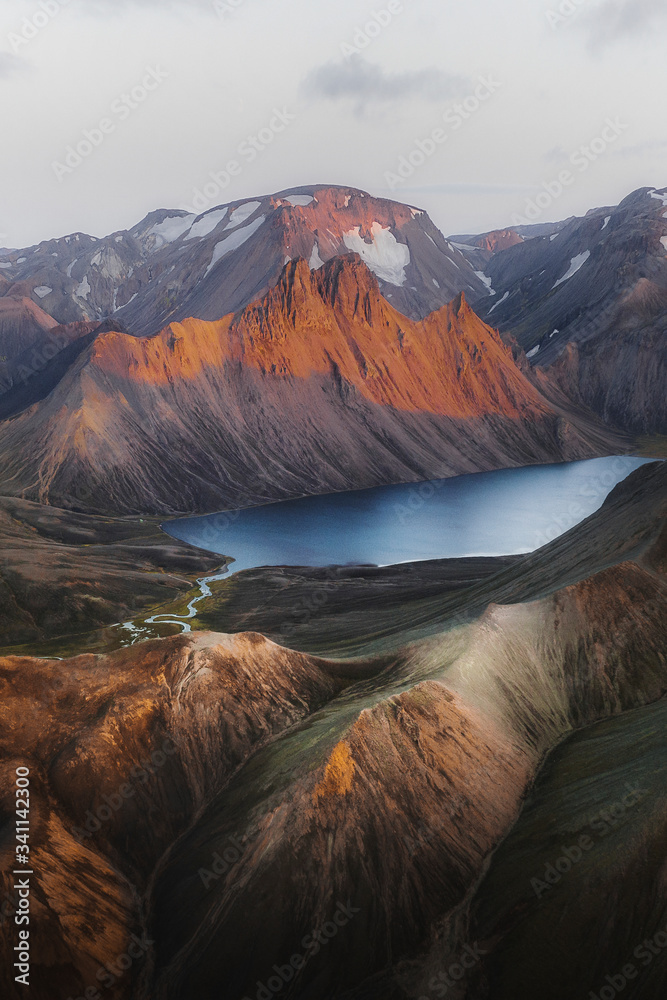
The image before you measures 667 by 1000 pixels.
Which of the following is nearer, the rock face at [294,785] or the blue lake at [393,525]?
the rock face at [294,785]

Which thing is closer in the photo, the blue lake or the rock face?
the rock face

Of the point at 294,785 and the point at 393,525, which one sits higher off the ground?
the point at 393,525

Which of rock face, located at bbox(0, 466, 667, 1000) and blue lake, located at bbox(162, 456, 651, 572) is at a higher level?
blue lake, located at bbox(162, 456, 651, 572)

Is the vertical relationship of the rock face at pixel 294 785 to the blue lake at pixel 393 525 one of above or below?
below

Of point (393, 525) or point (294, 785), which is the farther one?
point (393, 525)
